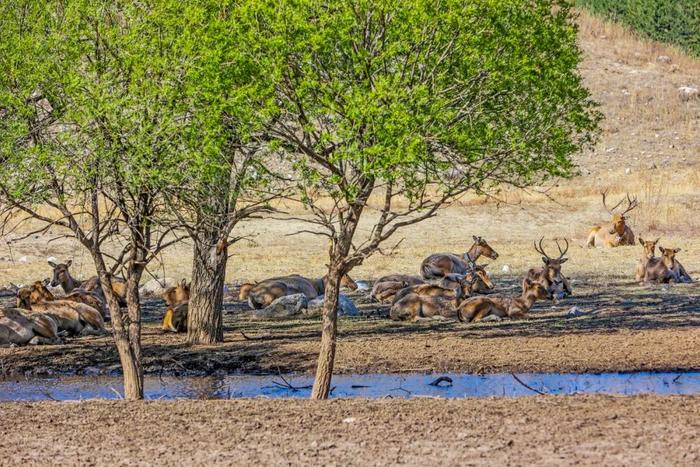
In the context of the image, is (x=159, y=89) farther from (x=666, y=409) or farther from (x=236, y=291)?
(x=236, y=291)

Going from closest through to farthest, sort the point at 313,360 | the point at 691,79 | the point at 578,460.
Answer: the point at 578,460
the point at 313,360
the point at 691,79

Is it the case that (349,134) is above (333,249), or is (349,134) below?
above

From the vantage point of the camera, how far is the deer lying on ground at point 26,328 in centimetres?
1736

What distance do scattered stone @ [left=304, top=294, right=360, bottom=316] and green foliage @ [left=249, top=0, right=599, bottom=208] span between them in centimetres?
776

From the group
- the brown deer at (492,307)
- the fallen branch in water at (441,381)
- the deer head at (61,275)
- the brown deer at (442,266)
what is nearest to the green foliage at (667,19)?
the brown deer at (442,266)

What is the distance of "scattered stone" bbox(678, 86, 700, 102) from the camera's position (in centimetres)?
5978

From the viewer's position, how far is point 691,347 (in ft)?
53.8

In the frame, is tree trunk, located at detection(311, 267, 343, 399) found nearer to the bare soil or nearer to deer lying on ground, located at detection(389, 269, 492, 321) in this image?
the bare soil

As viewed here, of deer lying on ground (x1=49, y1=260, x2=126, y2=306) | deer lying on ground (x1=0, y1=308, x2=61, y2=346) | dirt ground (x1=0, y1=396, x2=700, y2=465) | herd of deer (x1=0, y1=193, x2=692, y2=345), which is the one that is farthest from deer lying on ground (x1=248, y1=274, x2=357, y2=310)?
dirt ground (x1=0, y1=396, x2=700, y2=465)

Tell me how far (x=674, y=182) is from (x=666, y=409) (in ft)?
110

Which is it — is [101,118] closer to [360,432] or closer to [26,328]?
[360,432]

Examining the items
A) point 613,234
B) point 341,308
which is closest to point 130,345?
point 341,308

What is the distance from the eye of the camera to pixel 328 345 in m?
12.6

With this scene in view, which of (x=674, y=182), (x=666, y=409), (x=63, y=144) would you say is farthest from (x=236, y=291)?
(x=674, y=182)
